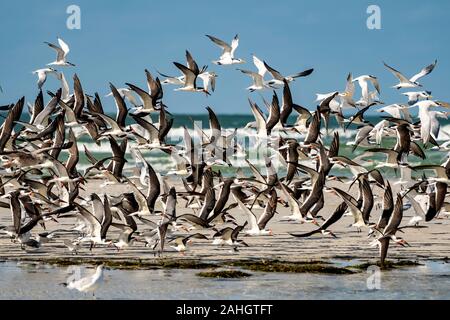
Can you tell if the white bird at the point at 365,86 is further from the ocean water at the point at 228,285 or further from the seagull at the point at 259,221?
the ocean water at the point at 228,285

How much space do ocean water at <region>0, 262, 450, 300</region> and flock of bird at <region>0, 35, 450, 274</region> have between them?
1.06 metres

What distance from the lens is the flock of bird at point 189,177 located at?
1798cm

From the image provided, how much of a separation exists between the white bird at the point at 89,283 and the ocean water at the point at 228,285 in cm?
17

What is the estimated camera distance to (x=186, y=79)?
23219 mm

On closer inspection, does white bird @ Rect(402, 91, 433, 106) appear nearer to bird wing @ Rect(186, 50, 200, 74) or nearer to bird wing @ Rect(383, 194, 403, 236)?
bird wing @ Rect(186, 50, 200, 74)

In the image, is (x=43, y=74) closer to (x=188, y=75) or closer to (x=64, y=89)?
(x=64, y=89)

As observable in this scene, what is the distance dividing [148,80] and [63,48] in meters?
4.59

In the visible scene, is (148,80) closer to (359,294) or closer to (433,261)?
(433,261)

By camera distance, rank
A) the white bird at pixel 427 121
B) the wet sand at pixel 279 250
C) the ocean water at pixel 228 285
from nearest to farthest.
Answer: the ocean water at pixel 228 285 < the wet sand at pixel 279 250 < the white bird at pixel 427 121

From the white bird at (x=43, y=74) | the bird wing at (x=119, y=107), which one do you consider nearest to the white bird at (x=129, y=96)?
the white bird at (x=43, y=74)

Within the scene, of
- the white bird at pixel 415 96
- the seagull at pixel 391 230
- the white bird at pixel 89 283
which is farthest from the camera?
the white bird at pixel 415 96

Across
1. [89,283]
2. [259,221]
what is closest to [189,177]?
[259,221]

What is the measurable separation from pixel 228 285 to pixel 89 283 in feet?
6.68

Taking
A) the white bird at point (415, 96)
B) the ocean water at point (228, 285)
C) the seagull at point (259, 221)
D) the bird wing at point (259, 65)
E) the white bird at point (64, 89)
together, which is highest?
the bird wing at point (259, 65)
